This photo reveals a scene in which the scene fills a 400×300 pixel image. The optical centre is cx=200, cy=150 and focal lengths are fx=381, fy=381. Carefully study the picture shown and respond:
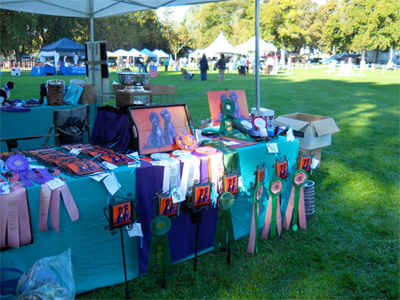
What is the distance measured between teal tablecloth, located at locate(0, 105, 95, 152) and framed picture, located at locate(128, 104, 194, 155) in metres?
3.04

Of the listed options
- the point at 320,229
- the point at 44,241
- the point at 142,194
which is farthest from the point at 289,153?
the point at 44,241

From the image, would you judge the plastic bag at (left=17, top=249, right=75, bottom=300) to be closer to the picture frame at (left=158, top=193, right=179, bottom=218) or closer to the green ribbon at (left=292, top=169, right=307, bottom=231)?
the picture frame at (left=158, top=193, right=179, bottom=218)

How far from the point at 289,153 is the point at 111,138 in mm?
1562

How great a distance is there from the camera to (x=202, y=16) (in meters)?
56.1

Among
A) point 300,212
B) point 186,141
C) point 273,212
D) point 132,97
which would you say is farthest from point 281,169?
point 132,97

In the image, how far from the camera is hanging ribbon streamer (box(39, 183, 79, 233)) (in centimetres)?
205

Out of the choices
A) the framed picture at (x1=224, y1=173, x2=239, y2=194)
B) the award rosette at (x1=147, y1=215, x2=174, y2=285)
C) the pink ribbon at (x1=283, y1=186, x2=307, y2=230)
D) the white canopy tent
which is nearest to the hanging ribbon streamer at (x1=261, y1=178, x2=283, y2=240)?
the pink ribbon at (x1=283, y1=186, x2=307, y2=230)

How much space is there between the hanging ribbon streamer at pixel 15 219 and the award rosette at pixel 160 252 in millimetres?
700

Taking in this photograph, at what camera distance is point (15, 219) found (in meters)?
1.96

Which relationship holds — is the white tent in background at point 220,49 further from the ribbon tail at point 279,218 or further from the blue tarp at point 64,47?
the ribbon tail at point 279,218

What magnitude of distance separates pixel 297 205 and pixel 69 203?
195 centimetres

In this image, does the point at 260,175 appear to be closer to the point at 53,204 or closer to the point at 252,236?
the point at 252,236

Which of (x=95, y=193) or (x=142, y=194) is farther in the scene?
(x=142, y=194)

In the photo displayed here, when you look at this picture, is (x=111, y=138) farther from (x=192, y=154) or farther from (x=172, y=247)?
(x=172, y=247)
